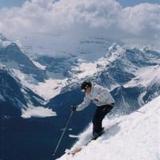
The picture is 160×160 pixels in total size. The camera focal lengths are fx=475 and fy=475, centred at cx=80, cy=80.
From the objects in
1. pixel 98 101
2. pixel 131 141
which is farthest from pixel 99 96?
pixel 131 141

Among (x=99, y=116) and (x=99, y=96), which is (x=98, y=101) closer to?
(x=99, y=96)

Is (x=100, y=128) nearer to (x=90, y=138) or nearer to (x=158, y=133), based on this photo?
(x=90, y=138)

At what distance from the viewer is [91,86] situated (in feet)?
95.2

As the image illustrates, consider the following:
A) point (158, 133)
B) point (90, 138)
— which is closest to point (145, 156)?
point (158, 133)

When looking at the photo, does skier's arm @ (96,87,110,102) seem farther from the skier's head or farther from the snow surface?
the snow surface

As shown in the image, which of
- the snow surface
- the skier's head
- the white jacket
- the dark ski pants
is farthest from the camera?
the dark ski pants

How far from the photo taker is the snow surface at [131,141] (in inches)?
932

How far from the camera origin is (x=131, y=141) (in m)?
25.3

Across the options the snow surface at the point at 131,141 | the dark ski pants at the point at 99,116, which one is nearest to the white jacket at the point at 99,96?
the dark ski pants at the point at 99,116

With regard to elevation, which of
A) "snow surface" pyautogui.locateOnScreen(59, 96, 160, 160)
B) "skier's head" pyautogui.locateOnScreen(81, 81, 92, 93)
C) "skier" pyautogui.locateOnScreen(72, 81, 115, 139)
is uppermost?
"skier's head" pyautogui.locateOnScreen(81, 81, 92, 93)

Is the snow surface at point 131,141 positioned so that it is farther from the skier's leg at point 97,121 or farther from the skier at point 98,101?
the skier at point 98,101

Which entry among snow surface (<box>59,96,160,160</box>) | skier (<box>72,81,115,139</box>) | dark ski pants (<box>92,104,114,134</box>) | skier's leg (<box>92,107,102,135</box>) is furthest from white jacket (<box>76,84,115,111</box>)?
snow surface (<box>59,96,160,160</box>)

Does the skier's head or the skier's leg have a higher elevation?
the skier's head

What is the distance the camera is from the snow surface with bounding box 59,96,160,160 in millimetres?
23672
